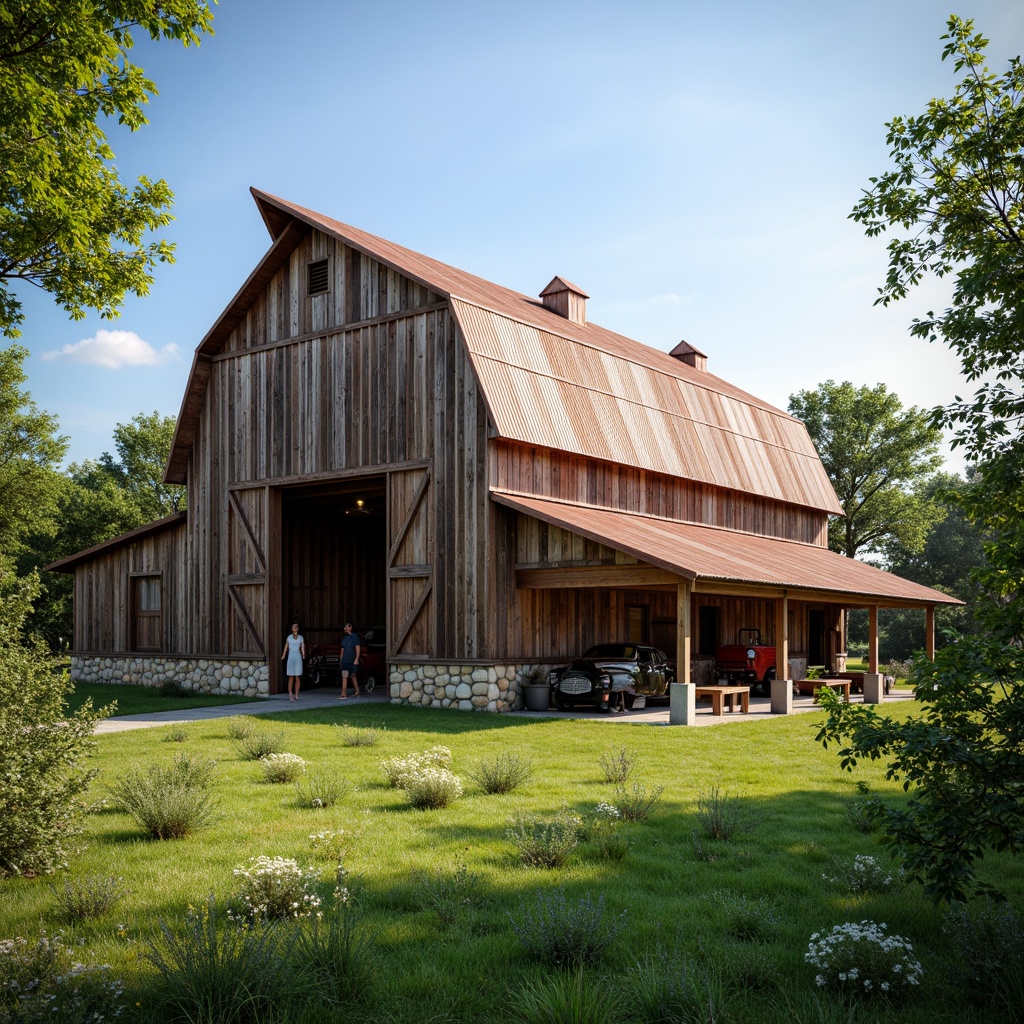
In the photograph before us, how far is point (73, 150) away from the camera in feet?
40.2

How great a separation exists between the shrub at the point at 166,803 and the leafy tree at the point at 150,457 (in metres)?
41.9

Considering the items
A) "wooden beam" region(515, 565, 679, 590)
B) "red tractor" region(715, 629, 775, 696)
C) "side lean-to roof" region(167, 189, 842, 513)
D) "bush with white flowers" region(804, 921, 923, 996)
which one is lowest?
"red tractor" region(715, 629, 775, 696)

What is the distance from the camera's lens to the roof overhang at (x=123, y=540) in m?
26.6

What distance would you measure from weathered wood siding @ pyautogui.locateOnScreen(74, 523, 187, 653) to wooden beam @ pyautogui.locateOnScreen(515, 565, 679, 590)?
35.5 ft

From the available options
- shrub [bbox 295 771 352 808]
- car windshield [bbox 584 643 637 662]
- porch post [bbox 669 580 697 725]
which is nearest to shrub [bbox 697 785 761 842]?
shrub [bbox 295 771 352 808]

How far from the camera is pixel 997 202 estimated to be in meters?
11.7

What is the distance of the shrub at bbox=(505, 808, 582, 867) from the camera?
777cm

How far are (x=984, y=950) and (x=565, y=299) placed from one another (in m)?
25.2

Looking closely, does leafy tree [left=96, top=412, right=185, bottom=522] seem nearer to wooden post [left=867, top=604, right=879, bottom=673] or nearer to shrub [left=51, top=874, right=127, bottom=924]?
wooden post [left=867, top=604, right=879, bottom=673]

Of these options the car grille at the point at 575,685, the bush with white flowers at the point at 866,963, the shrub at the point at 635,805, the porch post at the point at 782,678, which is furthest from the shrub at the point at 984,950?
the porch post at the point at 782,678

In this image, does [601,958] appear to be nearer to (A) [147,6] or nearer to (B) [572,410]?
(A) [147,6]

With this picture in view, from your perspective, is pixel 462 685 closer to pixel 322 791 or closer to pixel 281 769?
pixel 281 769

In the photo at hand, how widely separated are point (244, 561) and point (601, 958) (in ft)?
67.0

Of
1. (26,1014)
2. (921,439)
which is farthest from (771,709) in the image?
(921,439)
